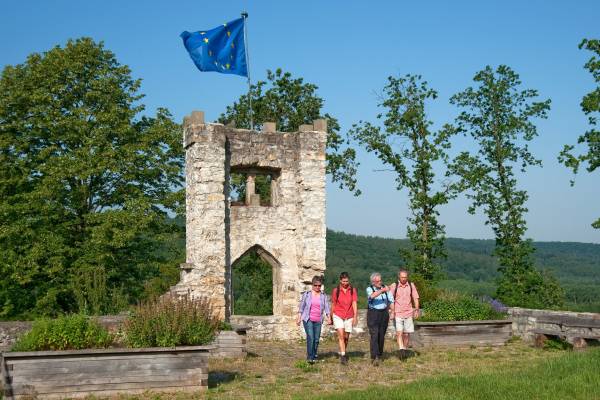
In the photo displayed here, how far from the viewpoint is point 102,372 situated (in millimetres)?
8898

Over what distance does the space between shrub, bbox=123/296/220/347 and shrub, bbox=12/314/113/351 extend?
0.39m

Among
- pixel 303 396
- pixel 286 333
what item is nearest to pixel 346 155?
pixel 286 333

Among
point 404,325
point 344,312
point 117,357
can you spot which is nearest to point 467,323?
point 404,325

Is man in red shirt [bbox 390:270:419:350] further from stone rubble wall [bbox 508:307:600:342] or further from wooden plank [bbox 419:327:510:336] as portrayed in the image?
stone rubble wall [bbox 508:307:600:342]

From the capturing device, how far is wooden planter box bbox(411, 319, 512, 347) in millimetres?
13859

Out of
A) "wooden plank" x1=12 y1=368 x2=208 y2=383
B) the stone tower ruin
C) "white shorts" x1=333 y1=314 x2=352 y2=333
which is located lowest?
"wooden plank" x1=12 y1=368 x2=208 y2=383

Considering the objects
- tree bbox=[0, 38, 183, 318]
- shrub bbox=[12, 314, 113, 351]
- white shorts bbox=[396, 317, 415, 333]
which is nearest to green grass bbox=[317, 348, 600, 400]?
white shorts bbox=[396, 317, 415, 333]

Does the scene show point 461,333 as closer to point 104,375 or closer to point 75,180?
point 104,375

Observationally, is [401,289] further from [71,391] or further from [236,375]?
[71,391]

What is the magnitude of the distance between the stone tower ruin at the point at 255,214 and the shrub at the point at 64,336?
5.79m

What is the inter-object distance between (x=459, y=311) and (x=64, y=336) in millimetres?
8628

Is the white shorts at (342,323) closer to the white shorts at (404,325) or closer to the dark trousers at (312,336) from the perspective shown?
the dark trousers at (312,336)

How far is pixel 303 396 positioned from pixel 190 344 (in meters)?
1.86

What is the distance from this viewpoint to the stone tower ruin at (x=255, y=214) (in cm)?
1553
